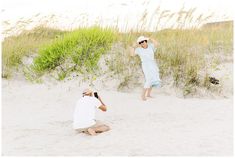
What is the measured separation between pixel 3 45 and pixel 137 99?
3695mm

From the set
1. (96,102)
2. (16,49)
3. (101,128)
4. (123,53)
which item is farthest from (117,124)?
(16,49)

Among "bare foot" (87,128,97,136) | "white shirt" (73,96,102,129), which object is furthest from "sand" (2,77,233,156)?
"white shirt" (73,96,102,129)

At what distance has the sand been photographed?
6.61m

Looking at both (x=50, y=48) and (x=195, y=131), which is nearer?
(x=195, y=131)

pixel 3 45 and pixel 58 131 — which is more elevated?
pixel 3 45

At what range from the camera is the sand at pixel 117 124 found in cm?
661

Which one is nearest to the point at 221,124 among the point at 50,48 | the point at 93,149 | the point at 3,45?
the point at 93,149

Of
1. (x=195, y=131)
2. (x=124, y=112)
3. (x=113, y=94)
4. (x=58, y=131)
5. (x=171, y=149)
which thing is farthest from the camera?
(x=113, y=94)

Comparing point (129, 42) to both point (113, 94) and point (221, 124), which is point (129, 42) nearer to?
point (113, 94)

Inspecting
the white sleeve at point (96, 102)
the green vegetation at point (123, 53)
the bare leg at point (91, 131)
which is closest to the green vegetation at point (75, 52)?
the green vegetation at point (123, 53)

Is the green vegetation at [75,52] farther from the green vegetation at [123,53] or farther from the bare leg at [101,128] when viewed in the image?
the bare leg at [101,128]

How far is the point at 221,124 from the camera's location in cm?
761

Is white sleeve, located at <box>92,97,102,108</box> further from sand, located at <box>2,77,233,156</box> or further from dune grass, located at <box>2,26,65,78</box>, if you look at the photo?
dune grass, located at <box>2,26,65,78</box>

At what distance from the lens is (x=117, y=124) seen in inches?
313
